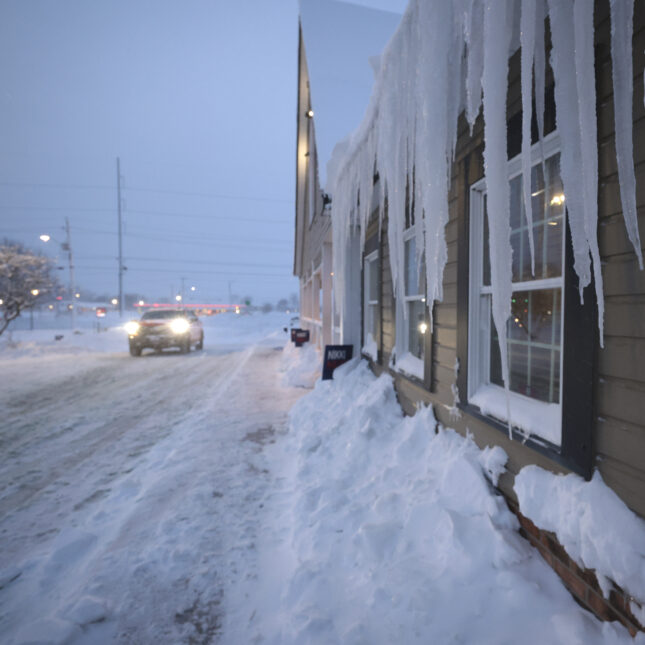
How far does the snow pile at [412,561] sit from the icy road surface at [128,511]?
33cm

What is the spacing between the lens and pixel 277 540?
2.29m

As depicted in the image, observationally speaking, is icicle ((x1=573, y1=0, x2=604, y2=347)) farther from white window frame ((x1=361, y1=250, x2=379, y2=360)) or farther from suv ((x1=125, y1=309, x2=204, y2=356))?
suv ((x1=125, y1=309, x2=204, y2=356))

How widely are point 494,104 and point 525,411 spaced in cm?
159

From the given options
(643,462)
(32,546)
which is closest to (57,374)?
(32,546)

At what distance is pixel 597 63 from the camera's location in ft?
5.01

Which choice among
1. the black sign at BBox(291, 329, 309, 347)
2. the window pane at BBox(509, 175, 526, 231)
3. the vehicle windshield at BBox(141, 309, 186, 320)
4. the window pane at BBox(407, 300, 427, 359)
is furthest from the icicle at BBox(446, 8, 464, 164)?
the vehicle windshield at BBox(141, 309, 186, 320)

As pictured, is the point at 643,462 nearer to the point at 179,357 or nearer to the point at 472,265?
the point at 472,265

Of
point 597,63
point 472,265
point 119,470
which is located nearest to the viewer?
point 597,63

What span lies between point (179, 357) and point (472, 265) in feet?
36.0

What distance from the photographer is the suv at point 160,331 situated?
1191cm

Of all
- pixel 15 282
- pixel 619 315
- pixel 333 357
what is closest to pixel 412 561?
pixel 619 315

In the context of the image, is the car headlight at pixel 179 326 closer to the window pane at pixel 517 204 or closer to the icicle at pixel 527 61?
the window pane at pixel 517 204

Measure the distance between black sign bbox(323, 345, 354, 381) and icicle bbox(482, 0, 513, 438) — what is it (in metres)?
3.92

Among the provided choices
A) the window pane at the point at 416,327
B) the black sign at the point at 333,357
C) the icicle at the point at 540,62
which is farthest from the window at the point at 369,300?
the icicle at the point at 540,62
